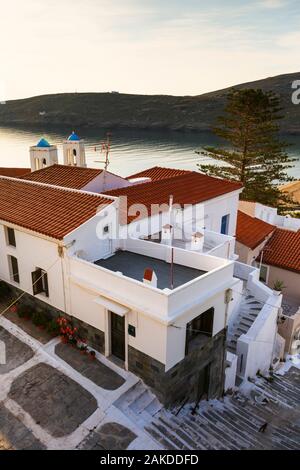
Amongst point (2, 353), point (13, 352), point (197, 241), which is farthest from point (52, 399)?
point (197, 241)

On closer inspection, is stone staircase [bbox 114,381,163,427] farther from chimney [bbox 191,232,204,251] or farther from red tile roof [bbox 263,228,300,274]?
red tile roof [bbox 263,228,300,274]

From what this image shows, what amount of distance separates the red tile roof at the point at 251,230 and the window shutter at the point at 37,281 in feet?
45.2

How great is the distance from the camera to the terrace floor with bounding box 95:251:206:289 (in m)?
14.3

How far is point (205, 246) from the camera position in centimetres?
1964

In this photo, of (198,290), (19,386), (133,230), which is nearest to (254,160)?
(133,230)

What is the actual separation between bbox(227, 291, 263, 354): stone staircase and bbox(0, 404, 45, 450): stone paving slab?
9.43m

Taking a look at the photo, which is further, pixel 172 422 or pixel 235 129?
pixel 235 129

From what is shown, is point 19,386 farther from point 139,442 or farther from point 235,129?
point 235,129

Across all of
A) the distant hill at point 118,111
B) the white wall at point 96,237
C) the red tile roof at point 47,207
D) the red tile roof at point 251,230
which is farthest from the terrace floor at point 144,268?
the distant hill at point 118,111

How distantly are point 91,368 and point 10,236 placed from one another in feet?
23.3

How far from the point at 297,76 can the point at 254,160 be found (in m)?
159

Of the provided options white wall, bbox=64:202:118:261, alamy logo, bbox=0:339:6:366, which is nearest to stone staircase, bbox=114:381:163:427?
alamy logo, bbox=0:339:6:366
